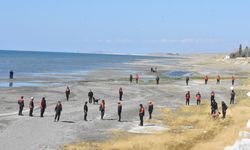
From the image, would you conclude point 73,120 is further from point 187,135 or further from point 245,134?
point 245,134

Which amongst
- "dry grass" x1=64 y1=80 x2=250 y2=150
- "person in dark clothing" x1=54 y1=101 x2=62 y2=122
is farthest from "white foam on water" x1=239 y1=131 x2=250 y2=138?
"person in dark clothing" x1=54 y1=101 x2=62 y2=122

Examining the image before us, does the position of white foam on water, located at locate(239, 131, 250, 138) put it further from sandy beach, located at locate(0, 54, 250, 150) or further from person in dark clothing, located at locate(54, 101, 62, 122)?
person in dark clothing, located at locate(54, 101, 62, 122)

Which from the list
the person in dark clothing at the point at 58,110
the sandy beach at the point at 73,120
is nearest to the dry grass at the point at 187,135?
the sandy beach at the point at 73,120

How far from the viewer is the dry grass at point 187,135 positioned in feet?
77.6

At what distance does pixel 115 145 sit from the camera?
24094 millimetres

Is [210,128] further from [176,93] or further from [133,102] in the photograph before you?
[176,93]

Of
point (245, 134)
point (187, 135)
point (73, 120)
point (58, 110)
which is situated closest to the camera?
point (245, 134)

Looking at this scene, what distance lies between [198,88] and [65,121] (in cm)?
3273

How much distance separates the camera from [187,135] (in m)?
26.7

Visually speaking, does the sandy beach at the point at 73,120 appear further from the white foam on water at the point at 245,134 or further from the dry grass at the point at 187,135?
the dry grass at the point at 187,135

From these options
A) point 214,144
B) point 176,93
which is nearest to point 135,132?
point 214,144

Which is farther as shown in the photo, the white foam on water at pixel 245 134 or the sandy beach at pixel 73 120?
the sandy beach at pixel 73 120

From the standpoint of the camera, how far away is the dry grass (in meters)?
23.6

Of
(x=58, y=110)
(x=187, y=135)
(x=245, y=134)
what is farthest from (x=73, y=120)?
(x=245, y=134)
